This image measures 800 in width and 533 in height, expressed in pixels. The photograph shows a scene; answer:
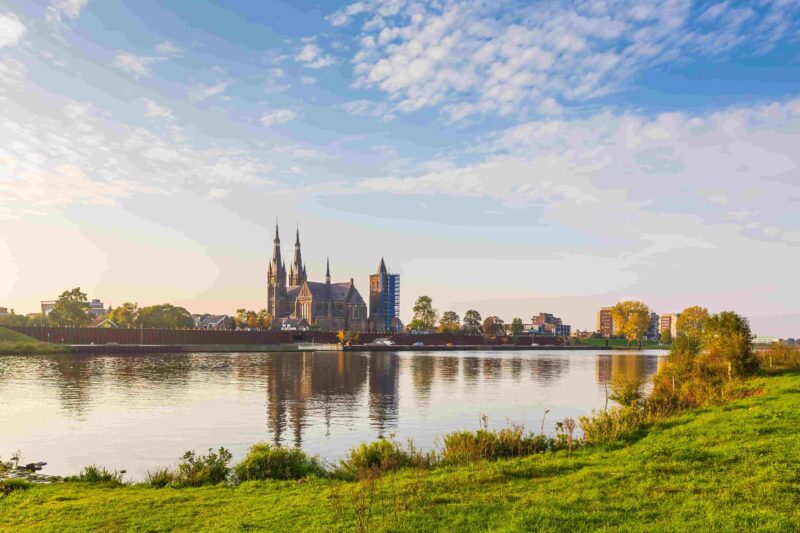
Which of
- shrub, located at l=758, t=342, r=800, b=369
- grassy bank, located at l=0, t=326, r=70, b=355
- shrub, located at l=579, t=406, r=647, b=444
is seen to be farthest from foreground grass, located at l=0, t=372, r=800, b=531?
grassy bank, located at l=0, t=326, r=70, b=355

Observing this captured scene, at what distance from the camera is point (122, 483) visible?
19.7 metres

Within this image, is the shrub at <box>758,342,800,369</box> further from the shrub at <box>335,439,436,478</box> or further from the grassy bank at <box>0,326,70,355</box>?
the grassy bank at <box>0,326,70,355</box>

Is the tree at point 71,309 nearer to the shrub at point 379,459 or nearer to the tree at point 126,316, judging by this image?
the tree at point 126,316

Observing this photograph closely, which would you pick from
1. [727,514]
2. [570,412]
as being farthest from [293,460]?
[570,412]

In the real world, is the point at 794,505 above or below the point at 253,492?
above

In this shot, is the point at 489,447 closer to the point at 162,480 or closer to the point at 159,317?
the point at 162,480

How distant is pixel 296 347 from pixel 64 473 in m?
142

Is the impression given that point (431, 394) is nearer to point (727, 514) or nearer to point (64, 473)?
point (64, 473)

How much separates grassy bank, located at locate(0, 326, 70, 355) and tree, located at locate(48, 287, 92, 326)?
1495 inches

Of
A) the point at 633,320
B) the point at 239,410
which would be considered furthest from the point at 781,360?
the point at 633,320

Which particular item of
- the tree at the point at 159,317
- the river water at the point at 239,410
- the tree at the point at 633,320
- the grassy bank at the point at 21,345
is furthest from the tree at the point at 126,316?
the tree at the point at 633,320

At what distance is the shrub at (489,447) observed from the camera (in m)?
19.5

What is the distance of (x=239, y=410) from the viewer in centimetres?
4147

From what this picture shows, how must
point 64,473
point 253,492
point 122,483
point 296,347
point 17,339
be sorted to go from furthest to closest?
point 296,347 < point 17,339 < point 64,473 < point 122,483 < point 253,492
